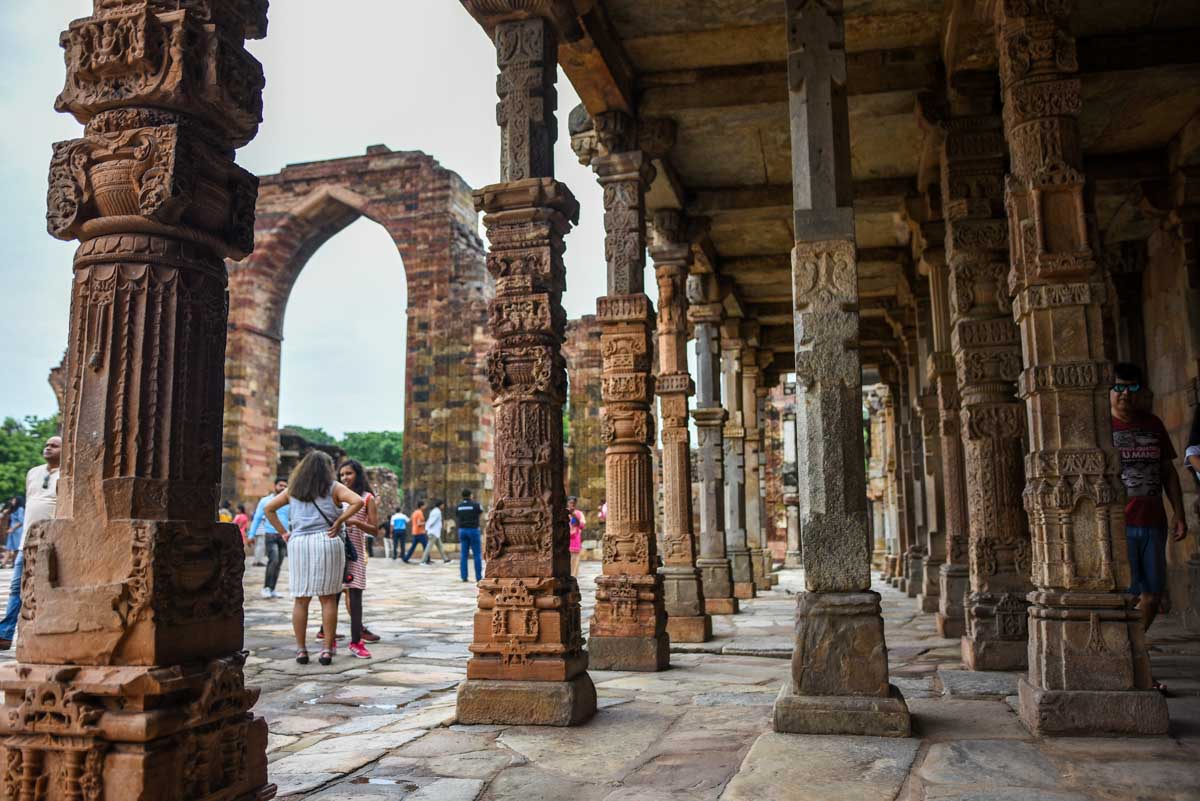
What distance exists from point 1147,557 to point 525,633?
3507 mm

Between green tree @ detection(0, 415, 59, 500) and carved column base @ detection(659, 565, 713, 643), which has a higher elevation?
green tree @ detection(0, 415, 59, 500)

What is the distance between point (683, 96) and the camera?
8023 millimetres

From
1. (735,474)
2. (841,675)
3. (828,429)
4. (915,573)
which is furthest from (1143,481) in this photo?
(735,474)

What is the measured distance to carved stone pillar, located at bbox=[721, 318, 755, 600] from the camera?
14000 mm

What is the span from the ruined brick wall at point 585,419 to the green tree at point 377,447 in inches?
1802

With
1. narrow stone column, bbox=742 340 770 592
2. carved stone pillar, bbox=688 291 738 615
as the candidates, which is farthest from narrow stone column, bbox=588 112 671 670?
narrow stone column, bbox=742 340 770 592

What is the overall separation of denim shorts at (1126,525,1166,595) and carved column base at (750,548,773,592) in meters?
10.1

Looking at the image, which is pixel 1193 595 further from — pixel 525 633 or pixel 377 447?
pixel 377 447

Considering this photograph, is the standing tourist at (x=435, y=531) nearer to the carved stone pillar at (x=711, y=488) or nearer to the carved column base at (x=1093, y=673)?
the carved stone pillar at (x=711, y=488)

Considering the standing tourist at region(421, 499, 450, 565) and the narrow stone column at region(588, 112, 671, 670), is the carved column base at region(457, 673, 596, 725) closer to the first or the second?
the narrow stone column at region(588, 112, 671, 670)

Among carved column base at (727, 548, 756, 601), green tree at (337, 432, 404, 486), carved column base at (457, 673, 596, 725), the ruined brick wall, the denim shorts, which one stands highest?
green tree at (337, 432, 404, 486)

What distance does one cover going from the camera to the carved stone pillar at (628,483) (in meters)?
6.93

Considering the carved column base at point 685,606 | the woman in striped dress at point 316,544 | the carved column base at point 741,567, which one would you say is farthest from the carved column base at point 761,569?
the woman in striped dress at point 316,544

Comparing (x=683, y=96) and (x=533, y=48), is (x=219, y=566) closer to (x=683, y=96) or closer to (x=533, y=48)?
(x=533, y=48)
